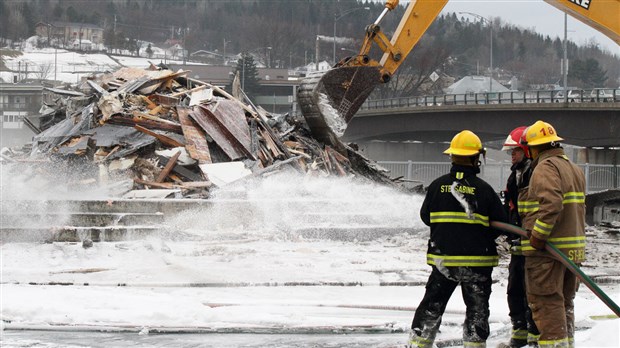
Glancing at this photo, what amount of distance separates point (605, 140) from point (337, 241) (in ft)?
91.9

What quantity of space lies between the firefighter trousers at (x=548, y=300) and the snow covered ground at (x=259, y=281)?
2.99 ft

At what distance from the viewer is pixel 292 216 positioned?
14320 millimetres

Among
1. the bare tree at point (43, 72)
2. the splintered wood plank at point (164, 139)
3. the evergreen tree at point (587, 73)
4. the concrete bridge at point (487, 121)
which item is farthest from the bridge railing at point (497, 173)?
the evergreen tree at point (587, 73)

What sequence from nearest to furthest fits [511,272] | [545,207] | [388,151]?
[545,207], [511,272], [388,151]

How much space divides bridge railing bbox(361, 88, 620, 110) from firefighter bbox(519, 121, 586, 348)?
33.6m

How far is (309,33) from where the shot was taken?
13925 centimetres

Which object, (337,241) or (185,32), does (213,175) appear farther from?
(185,32)

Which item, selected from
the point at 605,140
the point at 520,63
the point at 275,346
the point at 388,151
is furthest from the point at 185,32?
the point at 275,346

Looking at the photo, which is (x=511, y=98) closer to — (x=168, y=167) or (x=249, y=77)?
(x=168, y=167)

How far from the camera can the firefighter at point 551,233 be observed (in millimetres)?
6570

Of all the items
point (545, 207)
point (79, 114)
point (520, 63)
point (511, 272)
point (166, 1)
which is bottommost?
point (511, 272)

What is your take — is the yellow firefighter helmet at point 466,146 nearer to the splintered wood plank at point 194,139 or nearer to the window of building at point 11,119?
the splintered wood plank at point 194,139

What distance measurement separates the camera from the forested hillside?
106125 mm

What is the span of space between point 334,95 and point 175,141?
14.3 feet
